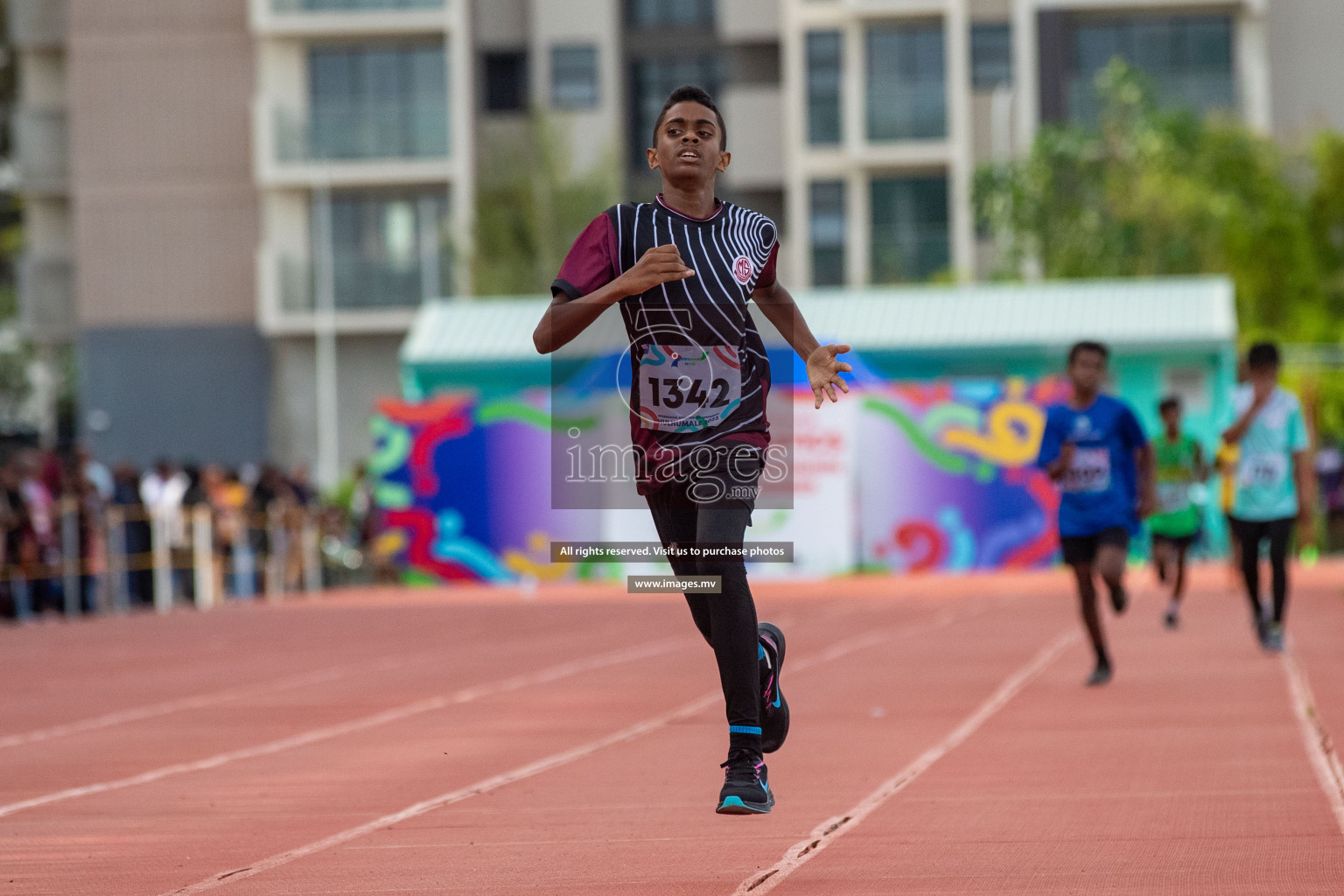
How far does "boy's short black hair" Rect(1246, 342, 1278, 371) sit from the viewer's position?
46.5ft

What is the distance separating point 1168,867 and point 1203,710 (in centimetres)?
509

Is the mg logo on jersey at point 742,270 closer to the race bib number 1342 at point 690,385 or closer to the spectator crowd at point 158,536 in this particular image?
the race bib number 1342 at point 690,385

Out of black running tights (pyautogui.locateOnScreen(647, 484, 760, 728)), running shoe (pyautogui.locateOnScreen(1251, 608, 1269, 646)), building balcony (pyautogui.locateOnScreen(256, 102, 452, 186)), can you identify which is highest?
building balcony (pyautogui.locateOnScreen(256, 102, 452, 186))

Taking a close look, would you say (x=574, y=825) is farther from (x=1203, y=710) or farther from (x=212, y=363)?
(x=212, y=363)

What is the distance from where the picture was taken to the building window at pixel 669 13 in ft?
177

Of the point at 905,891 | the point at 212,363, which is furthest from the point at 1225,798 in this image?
the point at 212,363

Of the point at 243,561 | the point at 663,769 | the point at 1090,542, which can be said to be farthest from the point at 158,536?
the point at 663,769

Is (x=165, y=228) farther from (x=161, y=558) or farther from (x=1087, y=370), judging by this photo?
(x=1087, y=370)

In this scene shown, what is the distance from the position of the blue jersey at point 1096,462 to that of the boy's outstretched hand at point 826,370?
668cm

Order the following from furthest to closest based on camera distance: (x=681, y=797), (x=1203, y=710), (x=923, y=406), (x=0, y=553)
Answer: (x=923, y=406) → (x=0, y=553) → (x=1203, y=710) → (x=681, y=797)

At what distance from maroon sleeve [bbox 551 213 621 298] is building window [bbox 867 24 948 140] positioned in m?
45.5

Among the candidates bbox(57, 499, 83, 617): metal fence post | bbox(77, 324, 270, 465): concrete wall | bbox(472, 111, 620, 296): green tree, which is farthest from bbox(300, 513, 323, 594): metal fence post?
bbox(77, 324, 270, 465): concrete wall

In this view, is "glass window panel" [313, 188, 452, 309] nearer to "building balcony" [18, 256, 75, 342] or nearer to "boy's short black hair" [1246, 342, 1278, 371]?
"building balcony" [18, 256, 75, 342]

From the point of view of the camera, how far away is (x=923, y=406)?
32438 millimetres
